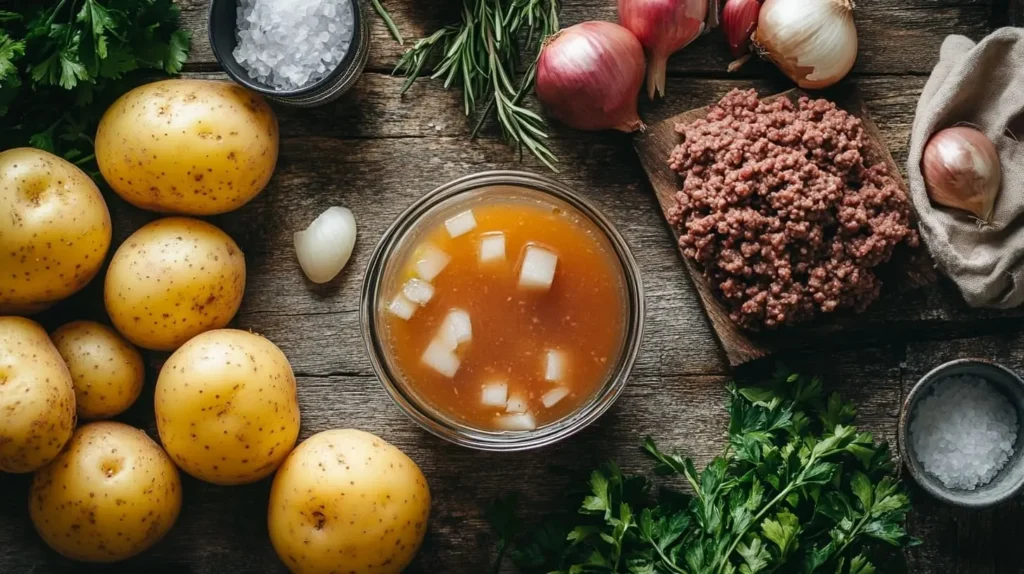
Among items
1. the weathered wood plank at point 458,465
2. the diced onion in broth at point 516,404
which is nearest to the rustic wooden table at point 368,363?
the weathered wood plank at point 458,465

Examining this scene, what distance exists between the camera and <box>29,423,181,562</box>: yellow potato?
1.58 metres

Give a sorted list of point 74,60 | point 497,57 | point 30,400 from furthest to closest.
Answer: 1. point 497,57
2. point 74,60
3. point 30,400

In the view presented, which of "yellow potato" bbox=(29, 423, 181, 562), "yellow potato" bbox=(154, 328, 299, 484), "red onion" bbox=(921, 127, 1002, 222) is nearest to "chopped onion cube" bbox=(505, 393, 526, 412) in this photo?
"yellow potato" bbox=(154, 328, 299, 484)

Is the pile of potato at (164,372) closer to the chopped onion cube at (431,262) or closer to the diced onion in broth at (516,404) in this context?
the diced onion in broth at (516,404)

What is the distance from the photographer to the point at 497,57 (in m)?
1.71

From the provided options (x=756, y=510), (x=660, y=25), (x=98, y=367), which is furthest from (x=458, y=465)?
(x=660, y=25)

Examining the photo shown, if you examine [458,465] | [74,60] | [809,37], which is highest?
[74,60]

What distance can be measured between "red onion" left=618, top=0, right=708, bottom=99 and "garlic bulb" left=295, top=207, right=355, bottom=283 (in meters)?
0.71

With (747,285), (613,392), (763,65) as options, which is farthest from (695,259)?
(763,65)

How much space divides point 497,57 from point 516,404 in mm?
705

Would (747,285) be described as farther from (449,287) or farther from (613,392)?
(449,287)

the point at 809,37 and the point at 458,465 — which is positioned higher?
the point at 809,37

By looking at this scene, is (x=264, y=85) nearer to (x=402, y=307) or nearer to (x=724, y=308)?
(x=402, y=307)

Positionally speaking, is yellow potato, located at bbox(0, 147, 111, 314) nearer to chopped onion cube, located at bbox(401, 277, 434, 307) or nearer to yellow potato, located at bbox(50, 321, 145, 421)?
yellow potato, located at bbox(50, 321, 145, 421)
